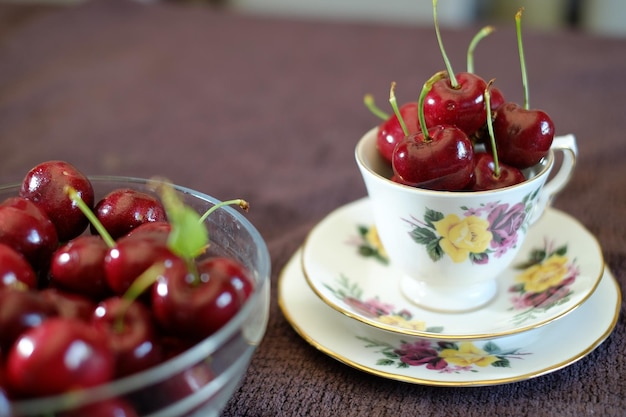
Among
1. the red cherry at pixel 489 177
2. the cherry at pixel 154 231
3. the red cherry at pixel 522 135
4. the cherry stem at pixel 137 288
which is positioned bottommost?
the red cherry at pixel 489 177

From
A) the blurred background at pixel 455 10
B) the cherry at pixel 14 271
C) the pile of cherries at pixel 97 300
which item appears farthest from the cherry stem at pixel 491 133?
the blurred background at pixel 455 10

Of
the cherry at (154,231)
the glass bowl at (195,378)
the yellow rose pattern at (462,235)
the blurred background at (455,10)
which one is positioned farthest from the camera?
the blurred background at (455,10)

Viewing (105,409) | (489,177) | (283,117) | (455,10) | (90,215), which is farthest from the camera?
(455,10)

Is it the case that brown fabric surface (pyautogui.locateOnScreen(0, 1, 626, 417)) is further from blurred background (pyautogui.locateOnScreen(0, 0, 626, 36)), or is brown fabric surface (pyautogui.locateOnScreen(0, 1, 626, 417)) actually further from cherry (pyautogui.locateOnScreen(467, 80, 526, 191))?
blurred background (pyautogui.locateOnScreen(0, 0, 626, 36))

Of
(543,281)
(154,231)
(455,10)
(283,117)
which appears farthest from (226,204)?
(455,10)

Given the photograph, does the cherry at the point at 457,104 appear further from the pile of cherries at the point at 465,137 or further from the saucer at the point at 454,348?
the saucer at the point at 454,348

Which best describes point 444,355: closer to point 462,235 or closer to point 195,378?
point 462,235
